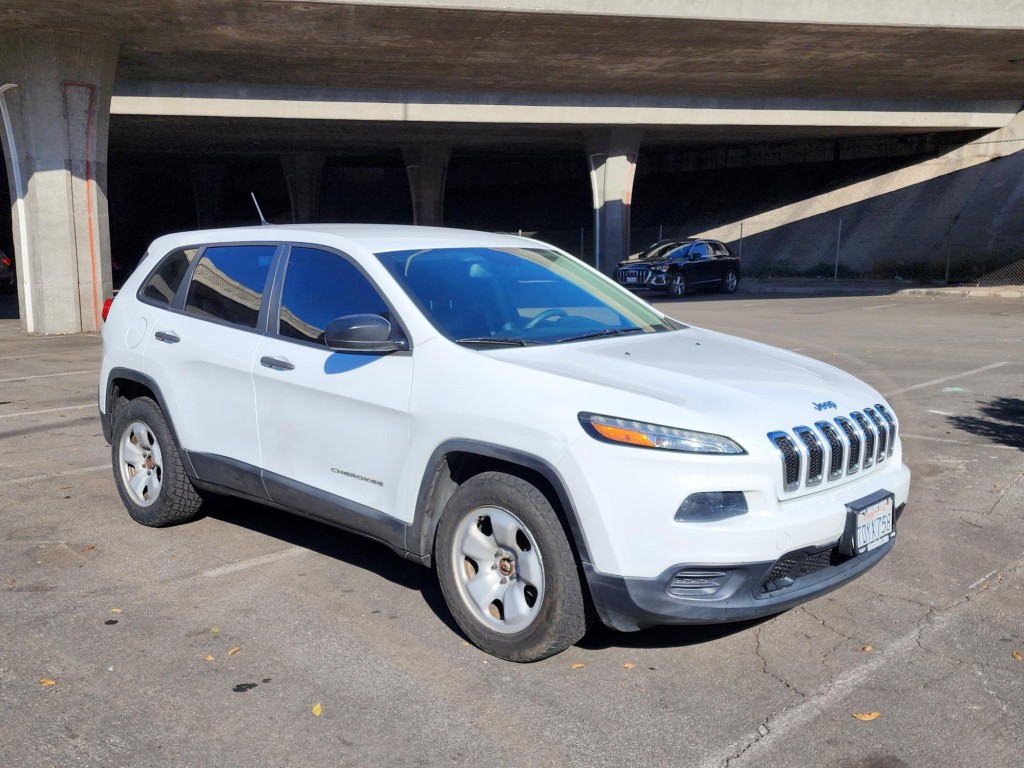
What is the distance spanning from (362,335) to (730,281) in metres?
27.3

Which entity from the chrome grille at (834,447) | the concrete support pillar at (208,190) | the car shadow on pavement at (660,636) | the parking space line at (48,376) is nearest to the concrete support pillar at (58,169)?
the parking space line at (48,376)

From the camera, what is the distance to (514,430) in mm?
4027

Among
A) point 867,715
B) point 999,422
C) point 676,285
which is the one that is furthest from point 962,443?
point 676,285

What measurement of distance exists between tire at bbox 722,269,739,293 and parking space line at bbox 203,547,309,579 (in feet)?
85.4

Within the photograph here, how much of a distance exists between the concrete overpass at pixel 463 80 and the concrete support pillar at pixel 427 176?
16.7ft

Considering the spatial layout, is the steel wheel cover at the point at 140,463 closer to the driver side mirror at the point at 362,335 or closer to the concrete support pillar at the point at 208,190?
the driver side mirror at the point at 362,335

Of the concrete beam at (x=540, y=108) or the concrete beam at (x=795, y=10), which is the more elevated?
the concrete beam at (x=795, y=10)

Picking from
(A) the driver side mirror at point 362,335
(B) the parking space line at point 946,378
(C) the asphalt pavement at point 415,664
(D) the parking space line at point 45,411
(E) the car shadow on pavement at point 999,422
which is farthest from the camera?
(B) the parking space line at point 946,378

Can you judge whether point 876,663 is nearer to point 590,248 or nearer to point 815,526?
point 815,526

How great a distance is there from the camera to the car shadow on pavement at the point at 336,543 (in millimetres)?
5055

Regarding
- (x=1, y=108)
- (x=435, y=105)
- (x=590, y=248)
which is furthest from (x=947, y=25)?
(x=590, y=248)

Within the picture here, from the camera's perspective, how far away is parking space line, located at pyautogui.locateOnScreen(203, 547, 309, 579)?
5289mm

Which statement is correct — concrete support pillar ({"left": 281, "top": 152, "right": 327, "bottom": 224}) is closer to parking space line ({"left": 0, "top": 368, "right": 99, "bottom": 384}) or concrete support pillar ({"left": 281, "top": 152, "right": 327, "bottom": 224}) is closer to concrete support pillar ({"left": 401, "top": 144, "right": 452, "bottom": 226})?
concrete support pillar ({"left": 401, "top": 144, "right": 452, "bottom": 226})

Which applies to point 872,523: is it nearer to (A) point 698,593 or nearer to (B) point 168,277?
(A) point 698,593
